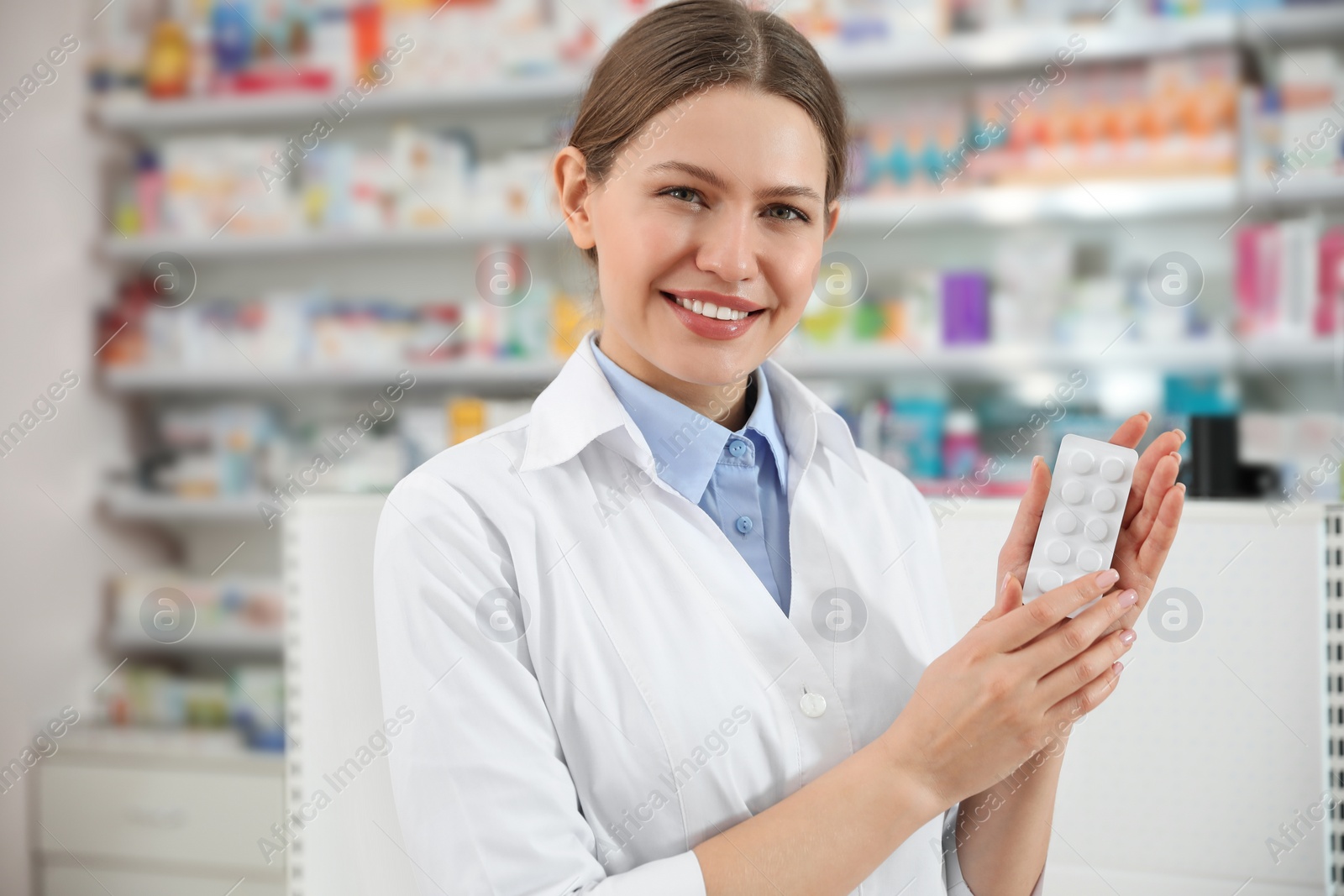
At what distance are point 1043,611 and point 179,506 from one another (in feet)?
9.84

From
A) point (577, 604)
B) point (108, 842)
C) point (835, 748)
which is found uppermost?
point (577, 604)

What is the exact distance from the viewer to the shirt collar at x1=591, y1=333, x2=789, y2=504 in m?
0.82

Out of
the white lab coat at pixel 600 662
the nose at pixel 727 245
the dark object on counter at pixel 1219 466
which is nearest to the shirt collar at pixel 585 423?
the white lab coat at pixel 600 662

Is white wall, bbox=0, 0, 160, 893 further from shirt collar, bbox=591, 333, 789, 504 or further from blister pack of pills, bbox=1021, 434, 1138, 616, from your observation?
blister pack of pills, bbox=1021, 434, 1138, 616

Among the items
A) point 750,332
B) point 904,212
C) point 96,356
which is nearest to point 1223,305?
point 904,212

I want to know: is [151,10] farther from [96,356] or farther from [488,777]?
[488,777]

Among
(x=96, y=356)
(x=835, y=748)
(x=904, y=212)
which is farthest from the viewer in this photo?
(x=96, y=356)

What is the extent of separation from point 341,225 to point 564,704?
2.57m

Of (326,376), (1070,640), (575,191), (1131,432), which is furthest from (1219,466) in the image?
(326,376)

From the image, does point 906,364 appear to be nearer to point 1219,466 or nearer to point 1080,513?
point 1219,466

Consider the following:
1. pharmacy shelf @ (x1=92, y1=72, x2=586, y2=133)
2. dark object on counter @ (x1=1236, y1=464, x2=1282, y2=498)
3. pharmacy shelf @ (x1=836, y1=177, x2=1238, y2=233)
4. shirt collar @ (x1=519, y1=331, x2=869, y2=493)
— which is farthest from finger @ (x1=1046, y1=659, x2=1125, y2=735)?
pharmacy shelf @ (x1=92, y1=72, x2=586, y2=133)

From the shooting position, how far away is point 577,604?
715mm

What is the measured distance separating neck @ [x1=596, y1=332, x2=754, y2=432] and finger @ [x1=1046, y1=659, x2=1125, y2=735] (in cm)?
35

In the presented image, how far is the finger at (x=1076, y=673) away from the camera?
68 centimetres
